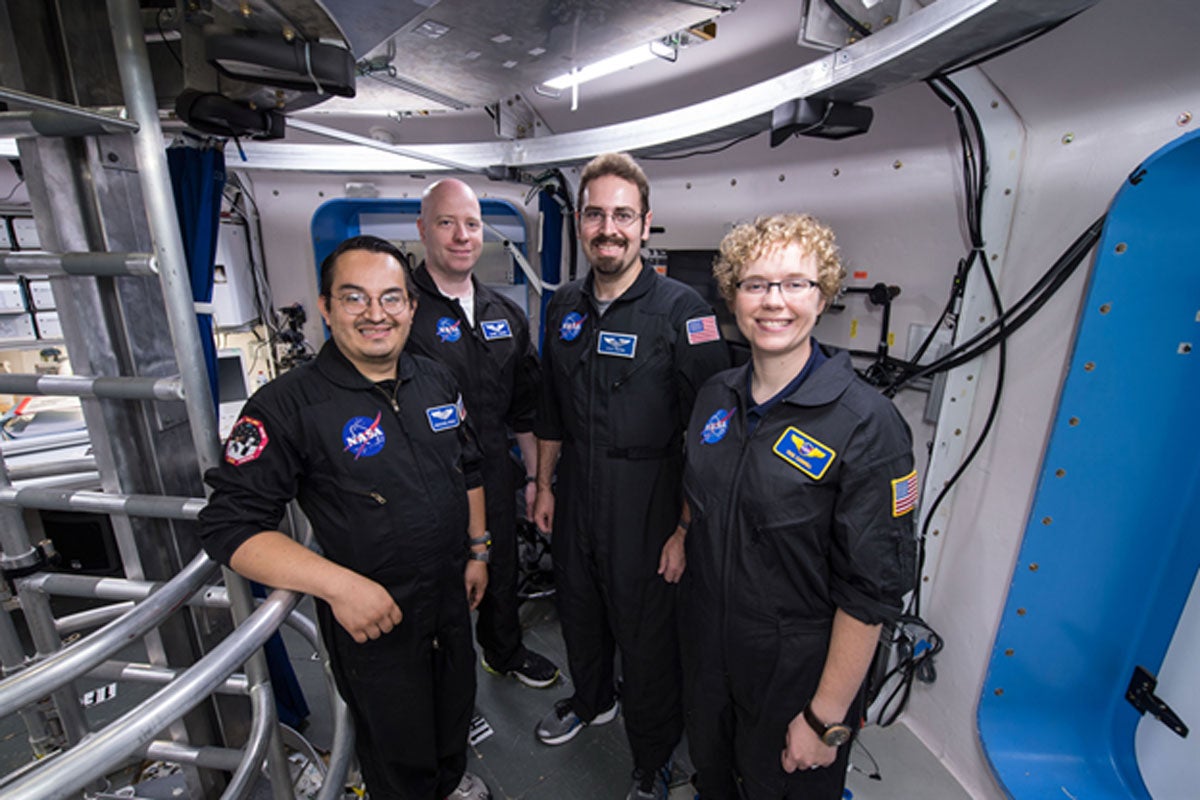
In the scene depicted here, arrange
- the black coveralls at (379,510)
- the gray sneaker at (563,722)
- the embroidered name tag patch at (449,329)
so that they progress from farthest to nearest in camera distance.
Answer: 1. the gray sneaker at (563,722)
2. the embroidered name tag patch at (449,329)
3. the black coveralls at (379,510)

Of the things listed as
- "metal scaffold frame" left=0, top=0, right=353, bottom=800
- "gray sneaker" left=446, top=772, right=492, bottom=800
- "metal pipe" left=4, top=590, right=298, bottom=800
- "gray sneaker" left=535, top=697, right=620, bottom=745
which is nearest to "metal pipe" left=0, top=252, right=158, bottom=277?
"metal scaffold frame" left=0, top=0, right=353, bottom=800

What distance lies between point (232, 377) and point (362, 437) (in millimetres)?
2630

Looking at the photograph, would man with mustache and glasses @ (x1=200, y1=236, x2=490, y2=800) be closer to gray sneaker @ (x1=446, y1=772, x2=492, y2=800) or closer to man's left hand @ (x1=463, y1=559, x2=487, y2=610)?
man's left hand @ (x1=463, y1=559, x2=487, y2=610)

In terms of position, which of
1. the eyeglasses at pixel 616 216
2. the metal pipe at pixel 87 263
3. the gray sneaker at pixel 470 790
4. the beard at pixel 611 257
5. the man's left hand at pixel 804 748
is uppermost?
the eyeglasses at pixel 616 216

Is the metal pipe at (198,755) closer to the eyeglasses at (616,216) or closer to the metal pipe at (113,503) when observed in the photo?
the metal pipe at (113,503)

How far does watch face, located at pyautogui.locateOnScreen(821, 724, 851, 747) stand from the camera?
117 centimetres

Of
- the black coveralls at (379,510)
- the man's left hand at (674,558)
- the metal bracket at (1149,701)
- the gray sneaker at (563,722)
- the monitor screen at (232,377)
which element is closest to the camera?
the black coveralls at (379,510)

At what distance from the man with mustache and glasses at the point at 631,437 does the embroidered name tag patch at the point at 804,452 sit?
1.70 ft

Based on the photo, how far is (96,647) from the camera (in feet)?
2.72

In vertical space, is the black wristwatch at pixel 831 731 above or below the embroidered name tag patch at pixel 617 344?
below

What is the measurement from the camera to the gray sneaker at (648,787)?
182cm

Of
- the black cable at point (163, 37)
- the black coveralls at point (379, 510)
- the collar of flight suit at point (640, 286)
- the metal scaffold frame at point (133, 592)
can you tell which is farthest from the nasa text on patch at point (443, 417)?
the black cable at point (163, 37)

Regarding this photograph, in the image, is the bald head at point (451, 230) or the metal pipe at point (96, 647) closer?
the metal pipe at point (96, 647)

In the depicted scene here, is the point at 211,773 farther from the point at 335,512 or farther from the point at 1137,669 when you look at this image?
the point at 1137,669
